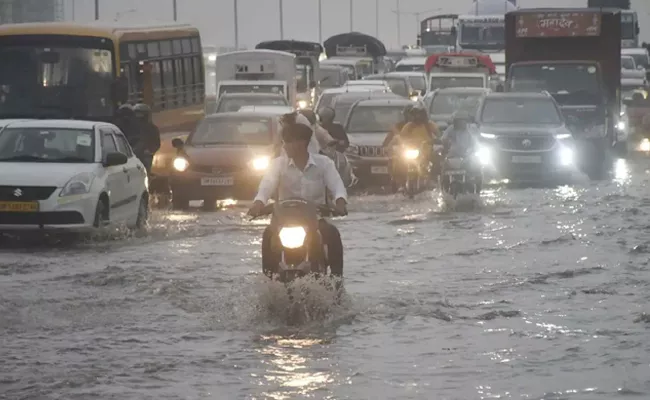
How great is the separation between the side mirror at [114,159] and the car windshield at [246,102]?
14.6 m

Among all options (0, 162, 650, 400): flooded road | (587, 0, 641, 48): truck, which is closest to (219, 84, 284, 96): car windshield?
(0, 162, 650, 400): flooded road

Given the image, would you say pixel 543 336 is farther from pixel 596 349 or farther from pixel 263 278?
pixel 263 278

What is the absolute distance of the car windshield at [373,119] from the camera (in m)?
32.3

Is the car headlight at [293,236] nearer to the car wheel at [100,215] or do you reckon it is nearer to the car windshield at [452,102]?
the car wheel at [100,215]

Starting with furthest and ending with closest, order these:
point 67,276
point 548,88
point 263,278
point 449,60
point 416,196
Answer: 1. point 449,60
2. point 548,88
3. point 416,196
4. point 67,276
5. point 263,278

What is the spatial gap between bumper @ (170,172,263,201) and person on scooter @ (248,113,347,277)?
Result: 12118mm

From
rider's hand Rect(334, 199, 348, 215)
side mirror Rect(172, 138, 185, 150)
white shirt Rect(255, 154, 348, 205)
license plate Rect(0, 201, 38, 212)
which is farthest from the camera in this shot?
side mirror Rect(172, 138, 185, 150)

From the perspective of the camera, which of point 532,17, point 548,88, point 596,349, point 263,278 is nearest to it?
point 596,349

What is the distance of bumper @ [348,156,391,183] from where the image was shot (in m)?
30.8

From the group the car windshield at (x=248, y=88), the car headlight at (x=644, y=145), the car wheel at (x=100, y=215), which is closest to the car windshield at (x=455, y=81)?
the car headlight at (x=644, y=145)

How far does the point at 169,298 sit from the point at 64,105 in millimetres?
13698

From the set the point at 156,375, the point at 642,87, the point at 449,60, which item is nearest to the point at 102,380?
the point at 156,375

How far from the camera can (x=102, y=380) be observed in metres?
10.9

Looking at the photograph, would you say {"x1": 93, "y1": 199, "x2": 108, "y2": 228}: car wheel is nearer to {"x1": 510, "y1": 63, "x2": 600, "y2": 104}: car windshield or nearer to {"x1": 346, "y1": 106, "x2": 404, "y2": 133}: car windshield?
{"x1": 346, "y1": 106, "x2": 404, "y2": 133}: car windshield
